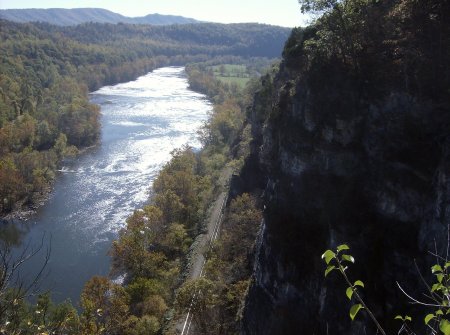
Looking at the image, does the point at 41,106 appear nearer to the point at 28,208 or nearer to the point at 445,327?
the point at 28,208

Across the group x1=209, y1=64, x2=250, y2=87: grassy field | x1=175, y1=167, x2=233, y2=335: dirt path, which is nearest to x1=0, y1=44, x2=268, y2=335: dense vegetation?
x1=175, y1=167, x2=233, y2=335: dirt path

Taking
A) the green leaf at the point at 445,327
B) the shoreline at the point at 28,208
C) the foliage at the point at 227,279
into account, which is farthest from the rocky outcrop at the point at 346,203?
the shoreline at the point at 28,208

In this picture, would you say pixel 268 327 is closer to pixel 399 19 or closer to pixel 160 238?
pixel 399 19

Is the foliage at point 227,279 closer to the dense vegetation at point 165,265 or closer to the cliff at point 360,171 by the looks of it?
the dense vegetation at point 165,265

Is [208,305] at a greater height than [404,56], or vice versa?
[404,56]

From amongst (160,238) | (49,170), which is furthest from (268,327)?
(49,170)

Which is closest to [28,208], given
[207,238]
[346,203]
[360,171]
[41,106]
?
[207,238]
